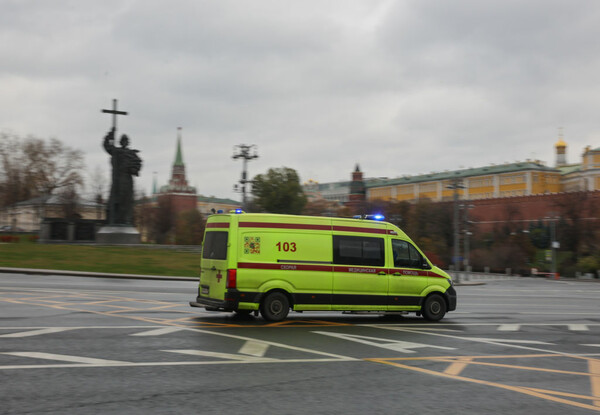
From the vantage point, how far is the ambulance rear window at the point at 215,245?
13617 millimetres

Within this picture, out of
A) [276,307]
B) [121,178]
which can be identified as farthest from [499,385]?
[121,178]

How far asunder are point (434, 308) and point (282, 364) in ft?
24.7

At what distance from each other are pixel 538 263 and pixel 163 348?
9359cm

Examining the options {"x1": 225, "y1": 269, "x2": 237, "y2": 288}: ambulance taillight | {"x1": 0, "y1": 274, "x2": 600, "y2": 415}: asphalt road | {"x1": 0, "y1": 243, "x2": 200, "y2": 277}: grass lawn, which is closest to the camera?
{"x1": 0, "y1": 274, "x2": 600, "y2": 415}: asphalt road

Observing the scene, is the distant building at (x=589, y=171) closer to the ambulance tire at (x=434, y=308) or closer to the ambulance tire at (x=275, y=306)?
the ambulance tire at (x=434, y=308)

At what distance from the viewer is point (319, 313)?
16609 mm

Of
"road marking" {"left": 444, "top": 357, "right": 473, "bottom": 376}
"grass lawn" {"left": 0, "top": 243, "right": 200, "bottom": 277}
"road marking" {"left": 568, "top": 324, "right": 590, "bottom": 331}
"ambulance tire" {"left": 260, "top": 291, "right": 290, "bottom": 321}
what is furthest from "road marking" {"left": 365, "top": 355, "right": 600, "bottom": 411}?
"grass lawn" {"left": 0, "top": 243, "right": 200, "bottom": 277}

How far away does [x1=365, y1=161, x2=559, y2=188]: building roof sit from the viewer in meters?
139

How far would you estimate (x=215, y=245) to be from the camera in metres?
14.0

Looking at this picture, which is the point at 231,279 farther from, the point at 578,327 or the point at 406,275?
the point at 578,327

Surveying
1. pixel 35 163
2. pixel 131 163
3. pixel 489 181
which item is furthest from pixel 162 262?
pixel 489 181

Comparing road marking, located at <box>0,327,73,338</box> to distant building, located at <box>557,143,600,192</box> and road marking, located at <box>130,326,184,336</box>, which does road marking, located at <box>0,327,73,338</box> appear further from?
distant building, located at <box>557,143,600,192</box>

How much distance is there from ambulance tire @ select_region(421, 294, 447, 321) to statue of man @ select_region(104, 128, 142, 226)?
1429 inches

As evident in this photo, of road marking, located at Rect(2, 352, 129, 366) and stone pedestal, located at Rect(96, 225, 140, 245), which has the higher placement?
stone pedestal, located at Rect(96, 225, 140, 245)
